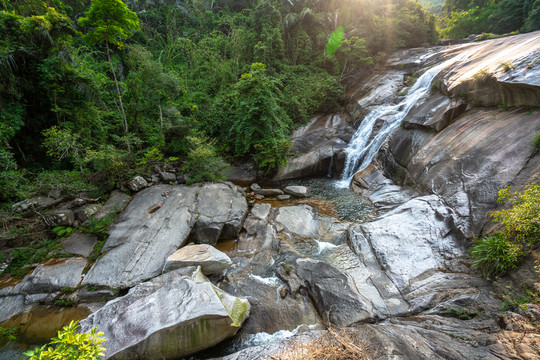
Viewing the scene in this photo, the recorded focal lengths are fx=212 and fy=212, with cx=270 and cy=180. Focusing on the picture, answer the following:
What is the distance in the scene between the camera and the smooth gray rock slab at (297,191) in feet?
34.3

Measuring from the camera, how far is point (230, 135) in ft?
42.6

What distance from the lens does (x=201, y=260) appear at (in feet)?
18.8

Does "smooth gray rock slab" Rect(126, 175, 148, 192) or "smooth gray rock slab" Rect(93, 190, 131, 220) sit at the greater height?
"smooth gray rock slab" Rect(126, 175, 148, 192)

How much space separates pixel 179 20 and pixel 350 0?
16596 millimetres

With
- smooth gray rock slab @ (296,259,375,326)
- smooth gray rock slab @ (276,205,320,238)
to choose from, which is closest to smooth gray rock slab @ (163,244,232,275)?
smooth gray rock slab @ (296,259,375,326)

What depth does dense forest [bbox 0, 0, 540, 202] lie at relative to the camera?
7.65 meters

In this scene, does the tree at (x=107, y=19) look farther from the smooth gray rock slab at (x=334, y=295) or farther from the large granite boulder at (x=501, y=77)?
the large granite boulder at (x=501, y=77)

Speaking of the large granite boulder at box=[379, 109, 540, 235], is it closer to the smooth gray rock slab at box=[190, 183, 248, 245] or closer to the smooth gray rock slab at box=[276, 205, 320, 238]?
the smooth gray rock slab at box=[276, 205, 320, 238]

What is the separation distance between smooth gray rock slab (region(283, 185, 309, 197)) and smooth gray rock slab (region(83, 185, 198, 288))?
455 centimetres

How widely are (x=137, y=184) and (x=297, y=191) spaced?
7046 millimetres

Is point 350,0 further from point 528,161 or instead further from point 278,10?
point 528,161

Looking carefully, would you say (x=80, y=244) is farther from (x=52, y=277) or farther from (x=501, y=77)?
(x=501, y=77)

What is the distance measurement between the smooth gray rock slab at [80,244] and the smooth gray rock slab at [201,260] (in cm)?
274

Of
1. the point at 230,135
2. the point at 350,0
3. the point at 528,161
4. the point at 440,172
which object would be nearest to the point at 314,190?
the point at 440,172
